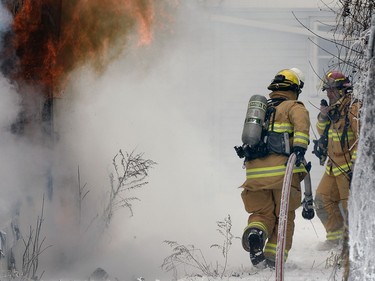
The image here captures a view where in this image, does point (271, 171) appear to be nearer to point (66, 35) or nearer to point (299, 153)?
point (299, 153)

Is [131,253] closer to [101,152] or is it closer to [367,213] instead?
[101,152]

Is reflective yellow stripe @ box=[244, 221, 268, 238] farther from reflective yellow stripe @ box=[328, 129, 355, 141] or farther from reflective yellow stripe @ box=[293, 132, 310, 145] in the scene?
reflective yellow stripe @ box=[328, 129, 355, 141]

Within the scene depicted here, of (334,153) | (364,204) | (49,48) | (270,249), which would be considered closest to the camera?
(364,204)

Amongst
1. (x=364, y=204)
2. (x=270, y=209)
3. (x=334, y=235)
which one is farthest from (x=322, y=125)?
(x=364, y=204)

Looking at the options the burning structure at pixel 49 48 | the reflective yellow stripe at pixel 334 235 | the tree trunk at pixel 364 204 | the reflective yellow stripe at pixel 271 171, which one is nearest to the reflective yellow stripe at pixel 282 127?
the reflective yellow stripe at pixel 271 171

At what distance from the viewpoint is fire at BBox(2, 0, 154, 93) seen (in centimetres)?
793

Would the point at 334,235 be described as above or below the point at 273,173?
below

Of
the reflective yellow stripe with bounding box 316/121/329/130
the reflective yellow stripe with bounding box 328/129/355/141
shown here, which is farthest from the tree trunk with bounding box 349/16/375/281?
the reflective yellow stripe with bounding box 316/121/329/130

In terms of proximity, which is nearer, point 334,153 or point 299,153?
point 299,153

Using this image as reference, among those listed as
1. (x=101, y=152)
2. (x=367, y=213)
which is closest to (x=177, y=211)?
(x=101, y=152)

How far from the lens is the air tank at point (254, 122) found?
25.1 ft

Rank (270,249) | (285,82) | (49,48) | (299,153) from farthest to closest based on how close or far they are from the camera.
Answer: (49,48)
(285,82)
(270,249)
(299,153)

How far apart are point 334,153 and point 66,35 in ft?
9.79

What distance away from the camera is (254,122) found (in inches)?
302
